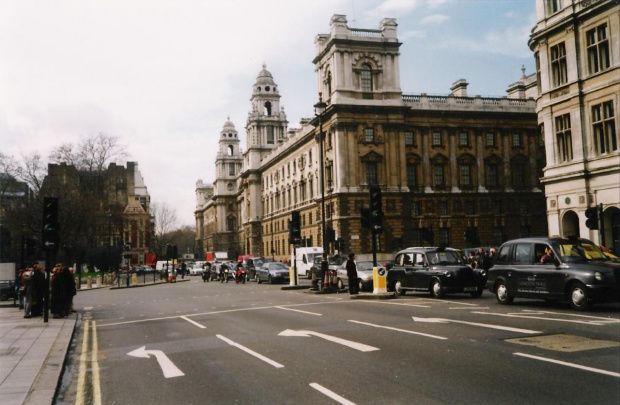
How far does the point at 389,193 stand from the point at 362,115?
9.16 meters

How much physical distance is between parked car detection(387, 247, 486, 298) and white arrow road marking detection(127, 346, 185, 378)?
40.1 feet

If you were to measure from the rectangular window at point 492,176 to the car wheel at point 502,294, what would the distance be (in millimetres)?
53458

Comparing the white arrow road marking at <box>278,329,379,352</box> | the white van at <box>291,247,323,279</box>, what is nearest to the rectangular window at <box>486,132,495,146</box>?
the white van at <box>291,247,323,279</box>

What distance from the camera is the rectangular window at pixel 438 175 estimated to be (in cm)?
6719

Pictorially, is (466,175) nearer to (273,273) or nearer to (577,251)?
(273,273)

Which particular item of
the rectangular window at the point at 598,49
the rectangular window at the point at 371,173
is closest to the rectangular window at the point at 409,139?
the rectangular window at the point at 371,173

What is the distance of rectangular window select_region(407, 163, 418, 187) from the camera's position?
217ft

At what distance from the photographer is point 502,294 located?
57.7 ft

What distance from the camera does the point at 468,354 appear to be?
9492mm

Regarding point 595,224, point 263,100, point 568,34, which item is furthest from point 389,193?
point 263,100

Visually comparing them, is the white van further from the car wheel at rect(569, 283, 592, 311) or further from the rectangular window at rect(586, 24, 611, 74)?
the car wheel at rect(569, 283, 592, 311)

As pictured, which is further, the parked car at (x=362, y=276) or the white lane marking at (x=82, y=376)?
the parked car at (x=362, y=276)

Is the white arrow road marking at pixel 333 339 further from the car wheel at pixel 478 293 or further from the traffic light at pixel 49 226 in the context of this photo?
the car wheel at pixel 478 293

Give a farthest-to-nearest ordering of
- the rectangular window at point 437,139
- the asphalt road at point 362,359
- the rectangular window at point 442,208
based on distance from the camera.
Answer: the rectangular window at point 437,139, the rectangular window at point 442,208, the asphalt road at point 362,359
